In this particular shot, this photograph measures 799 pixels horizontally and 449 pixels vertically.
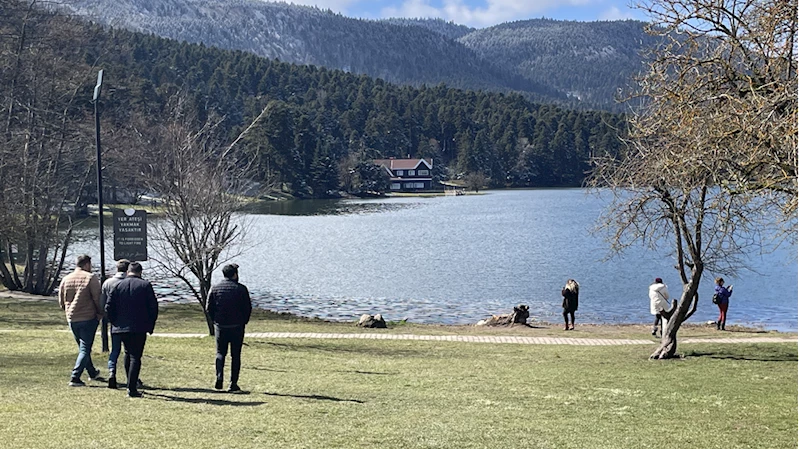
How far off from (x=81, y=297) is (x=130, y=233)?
14.7 feet

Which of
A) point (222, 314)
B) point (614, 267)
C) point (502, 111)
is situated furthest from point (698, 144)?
point (502, 111)

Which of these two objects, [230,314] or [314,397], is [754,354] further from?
[230,314]

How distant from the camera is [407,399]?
10875 mm

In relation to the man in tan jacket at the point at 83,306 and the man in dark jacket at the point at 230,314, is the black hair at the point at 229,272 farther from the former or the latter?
the man in tan jacket at the point at 83,306

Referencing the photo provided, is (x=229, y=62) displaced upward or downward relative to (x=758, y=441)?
upward

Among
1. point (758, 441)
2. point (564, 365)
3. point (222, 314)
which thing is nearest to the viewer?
point (758, 441)

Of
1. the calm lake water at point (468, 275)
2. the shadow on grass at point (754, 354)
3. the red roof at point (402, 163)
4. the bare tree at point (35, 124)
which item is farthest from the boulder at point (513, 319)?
the red roof at point (402, 163)

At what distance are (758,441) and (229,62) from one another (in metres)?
153

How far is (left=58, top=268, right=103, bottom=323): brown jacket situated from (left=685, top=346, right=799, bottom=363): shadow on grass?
11102 millimetres

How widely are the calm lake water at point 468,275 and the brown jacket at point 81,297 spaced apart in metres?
11.9

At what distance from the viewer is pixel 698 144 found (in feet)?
31.5

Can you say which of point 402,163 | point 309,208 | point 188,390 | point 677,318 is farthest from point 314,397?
point 402,163

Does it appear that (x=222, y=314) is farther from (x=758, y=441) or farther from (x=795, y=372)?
(x=795, y=372)

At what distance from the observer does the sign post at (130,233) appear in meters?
14.9
